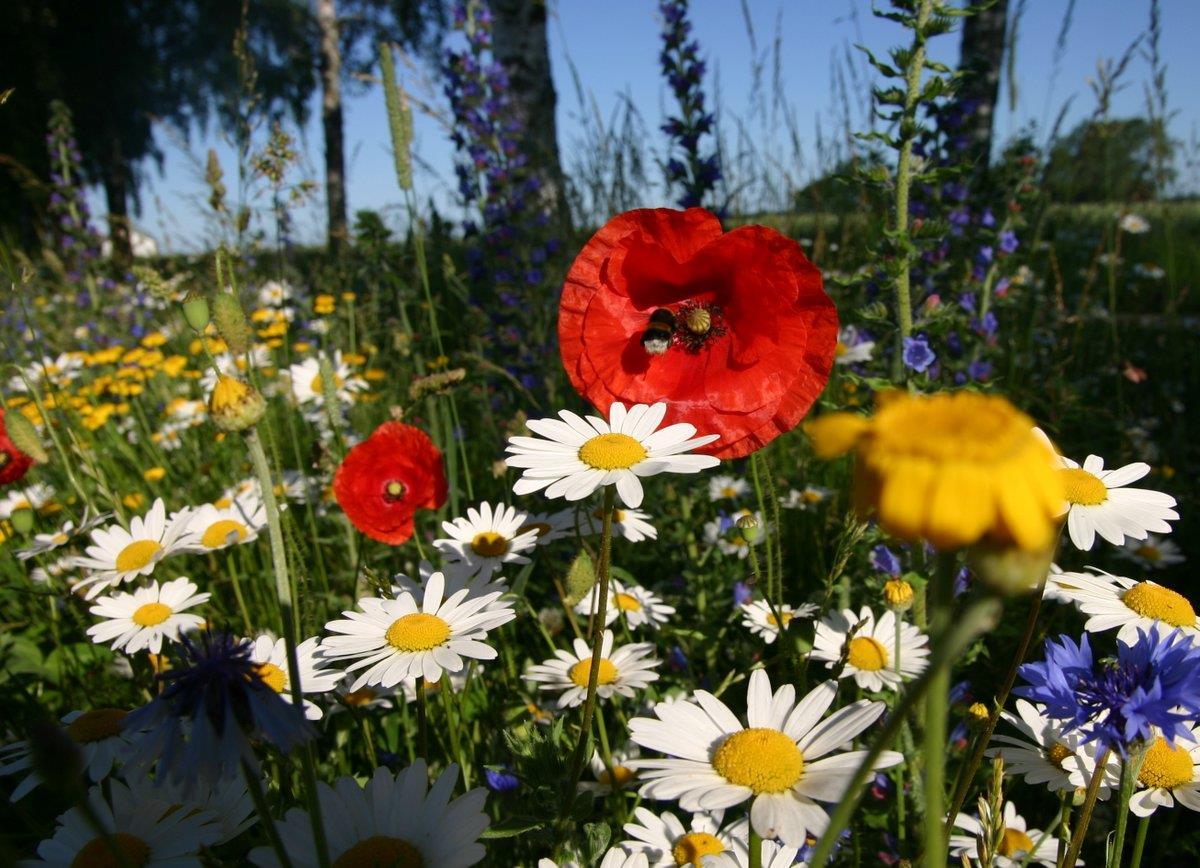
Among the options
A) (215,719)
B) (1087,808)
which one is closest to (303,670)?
(215,719)

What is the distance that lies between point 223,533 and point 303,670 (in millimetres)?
777

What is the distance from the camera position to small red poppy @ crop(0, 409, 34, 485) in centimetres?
187

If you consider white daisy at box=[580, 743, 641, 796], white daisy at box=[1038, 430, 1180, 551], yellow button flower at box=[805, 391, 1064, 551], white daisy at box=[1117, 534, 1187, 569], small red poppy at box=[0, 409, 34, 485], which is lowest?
white daisy at box=[1117, 534, 1187, 569]

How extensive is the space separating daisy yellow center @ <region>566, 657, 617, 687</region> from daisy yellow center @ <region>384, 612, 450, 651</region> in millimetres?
365

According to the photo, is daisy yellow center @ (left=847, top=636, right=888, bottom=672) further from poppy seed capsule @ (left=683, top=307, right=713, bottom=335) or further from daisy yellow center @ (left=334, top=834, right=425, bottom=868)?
daisy yellow center @ (left=334, top=834, right=425, bottom=868)

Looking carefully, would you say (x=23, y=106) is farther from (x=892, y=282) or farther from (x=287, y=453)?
(x=892, y=282)

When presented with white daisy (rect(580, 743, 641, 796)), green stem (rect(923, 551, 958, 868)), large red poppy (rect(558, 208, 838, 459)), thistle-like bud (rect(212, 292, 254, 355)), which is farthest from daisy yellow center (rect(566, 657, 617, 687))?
green stem (rect(923, 551, 958, 868))

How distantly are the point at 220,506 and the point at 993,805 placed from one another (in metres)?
1.89

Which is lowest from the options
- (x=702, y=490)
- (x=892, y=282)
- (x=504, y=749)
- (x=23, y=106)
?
(x=504, y=749)

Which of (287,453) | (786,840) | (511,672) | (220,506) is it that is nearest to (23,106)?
(287,453)

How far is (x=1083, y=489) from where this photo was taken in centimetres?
104

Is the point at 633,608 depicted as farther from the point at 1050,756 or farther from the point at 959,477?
the point at 959,477

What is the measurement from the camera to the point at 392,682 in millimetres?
938

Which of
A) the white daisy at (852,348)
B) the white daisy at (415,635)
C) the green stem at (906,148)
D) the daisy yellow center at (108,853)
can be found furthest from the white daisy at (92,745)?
the white daisy at (852,348)
